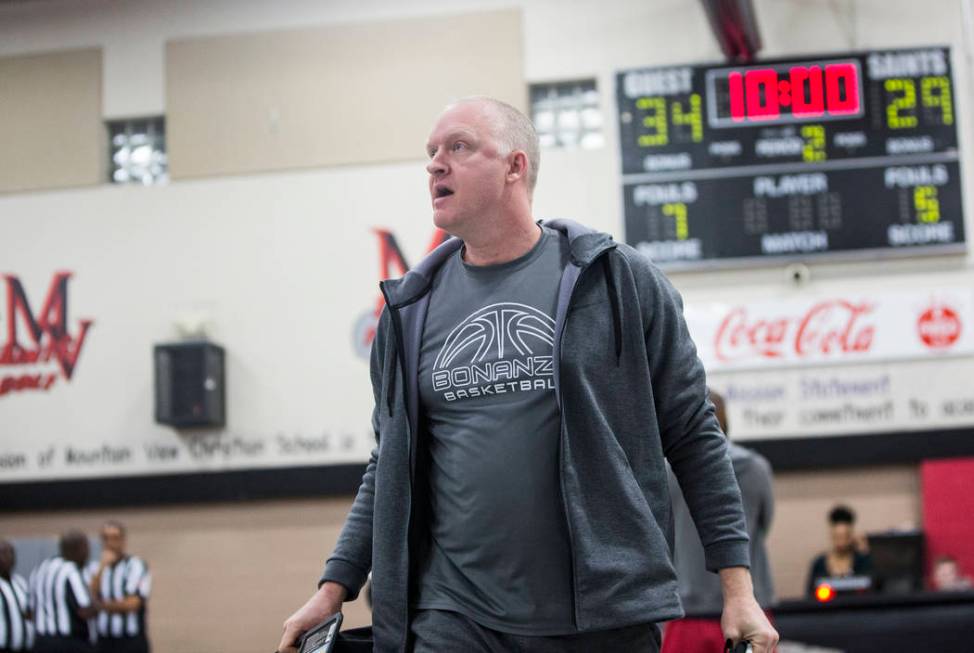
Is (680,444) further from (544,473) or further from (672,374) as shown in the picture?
(544,473)

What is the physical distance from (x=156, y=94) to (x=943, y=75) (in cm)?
675

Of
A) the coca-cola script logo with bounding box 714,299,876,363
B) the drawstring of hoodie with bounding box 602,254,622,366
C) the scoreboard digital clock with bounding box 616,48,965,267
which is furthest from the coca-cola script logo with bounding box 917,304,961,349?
the drawstring of hoodie with bounding box 602,254,622,366

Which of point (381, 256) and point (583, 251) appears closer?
point (583, 251)

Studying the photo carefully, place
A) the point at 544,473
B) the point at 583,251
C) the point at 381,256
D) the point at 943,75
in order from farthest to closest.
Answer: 1. the point at 381,256
2. the point at 943,75
3. the point at 583,251
4. the point at 544,473

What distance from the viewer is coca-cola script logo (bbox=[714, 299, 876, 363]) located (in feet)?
32.6

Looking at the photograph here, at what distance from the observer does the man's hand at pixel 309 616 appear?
2.49 metres

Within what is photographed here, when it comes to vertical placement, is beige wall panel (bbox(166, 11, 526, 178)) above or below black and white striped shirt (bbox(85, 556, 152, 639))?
above

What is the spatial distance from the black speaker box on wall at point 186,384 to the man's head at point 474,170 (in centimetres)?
798

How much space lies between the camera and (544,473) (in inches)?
92.2

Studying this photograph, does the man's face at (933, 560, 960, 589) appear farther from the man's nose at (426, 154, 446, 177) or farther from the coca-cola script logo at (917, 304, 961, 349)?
the man's nose at (426, 154, 446, 177)

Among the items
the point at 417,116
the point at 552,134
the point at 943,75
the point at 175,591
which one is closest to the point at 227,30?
the point at 417,116

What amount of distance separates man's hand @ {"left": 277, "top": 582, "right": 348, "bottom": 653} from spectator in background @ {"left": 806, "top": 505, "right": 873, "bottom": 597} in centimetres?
733

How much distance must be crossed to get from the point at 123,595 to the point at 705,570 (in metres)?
5.62

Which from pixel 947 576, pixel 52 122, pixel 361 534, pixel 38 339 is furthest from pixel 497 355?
pixel 52 122
